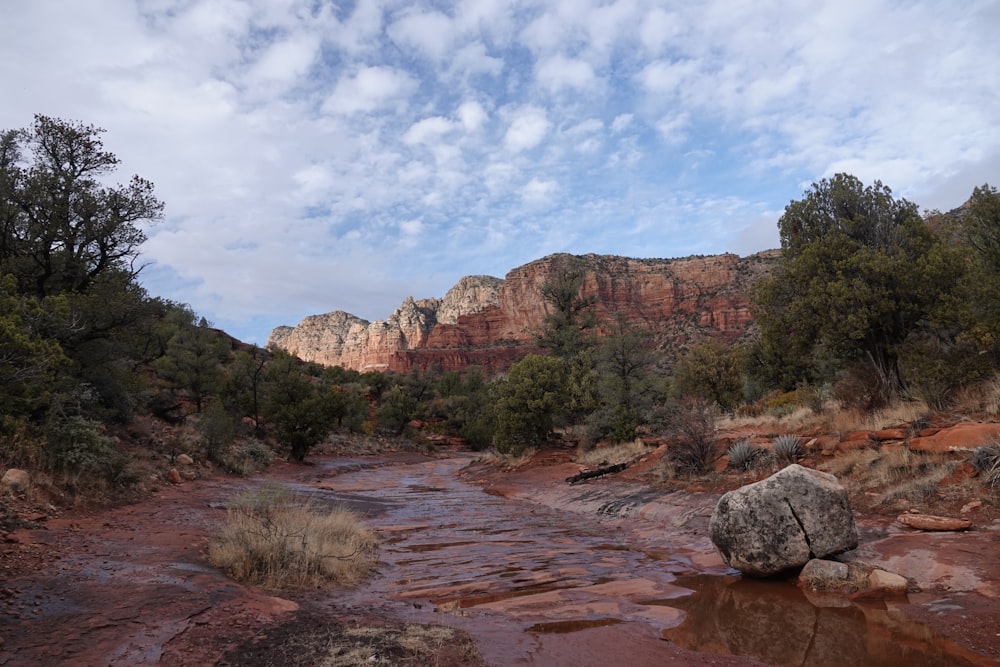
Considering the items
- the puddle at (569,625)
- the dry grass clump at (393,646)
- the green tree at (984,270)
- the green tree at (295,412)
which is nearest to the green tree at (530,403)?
the green tree at (295,412)

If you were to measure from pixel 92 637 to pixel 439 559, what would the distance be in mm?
5850

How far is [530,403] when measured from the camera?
92.8ft

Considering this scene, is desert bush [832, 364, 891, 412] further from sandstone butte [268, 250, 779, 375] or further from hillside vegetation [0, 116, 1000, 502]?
sandstone butte [268, 250, 779, 375]

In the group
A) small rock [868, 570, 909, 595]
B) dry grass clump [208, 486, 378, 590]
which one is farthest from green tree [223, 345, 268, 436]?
small rock [868, 570, 909, 595]

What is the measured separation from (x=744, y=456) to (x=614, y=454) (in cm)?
855

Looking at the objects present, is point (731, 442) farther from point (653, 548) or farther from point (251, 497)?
point (251, 497)

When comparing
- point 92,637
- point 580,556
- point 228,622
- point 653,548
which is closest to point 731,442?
point 653,548

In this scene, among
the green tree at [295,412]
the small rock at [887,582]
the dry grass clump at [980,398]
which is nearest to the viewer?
the small rock at [887,582]

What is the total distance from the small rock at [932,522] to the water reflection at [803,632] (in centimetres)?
237

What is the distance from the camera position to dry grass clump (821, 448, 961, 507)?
30.1ft

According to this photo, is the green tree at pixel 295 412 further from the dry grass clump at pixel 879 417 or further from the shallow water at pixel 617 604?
the dry grass clump at pixel 879 417

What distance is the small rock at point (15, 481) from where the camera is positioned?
9.83m

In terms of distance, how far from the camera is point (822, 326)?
15.8 metres

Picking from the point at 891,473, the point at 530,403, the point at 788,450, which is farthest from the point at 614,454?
the point at 891,473
